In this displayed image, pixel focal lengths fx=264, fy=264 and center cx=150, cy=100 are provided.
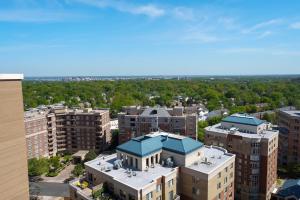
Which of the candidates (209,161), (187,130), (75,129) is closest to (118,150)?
(209,161)

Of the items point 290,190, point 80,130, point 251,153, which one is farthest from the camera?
point 80,130

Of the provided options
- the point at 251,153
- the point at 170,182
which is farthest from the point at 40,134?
the point at 251,153

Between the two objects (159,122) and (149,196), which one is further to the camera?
(159,122)

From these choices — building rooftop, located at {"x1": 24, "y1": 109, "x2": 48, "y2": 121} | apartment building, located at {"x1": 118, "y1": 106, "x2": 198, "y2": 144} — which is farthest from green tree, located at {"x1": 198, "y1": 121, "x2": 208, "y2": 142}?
building rooftop, located at {"x1": 24, "y1": 109, "x2": 48, "y2": 121}

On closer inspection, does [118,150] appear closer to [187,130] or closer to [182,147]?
[182,147]

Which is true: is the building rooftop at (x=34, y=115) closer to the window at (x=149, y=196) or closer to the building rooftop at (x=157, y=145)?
the building rooftop at (x=157, y=145)

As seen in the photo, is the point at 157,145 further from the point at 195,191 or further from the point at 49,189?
the point at 49,189

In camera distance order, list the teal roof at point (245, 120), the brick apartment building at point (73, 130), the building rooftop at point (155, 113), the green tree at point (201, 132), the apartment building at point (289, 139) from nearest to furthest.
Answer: the teal roof at point (245, 120)
the apartment building at point (289, 139)
the building rooftop at point (155, 113)
the green tree at point (201, 132)
the brick apartment building at point (73, 130)

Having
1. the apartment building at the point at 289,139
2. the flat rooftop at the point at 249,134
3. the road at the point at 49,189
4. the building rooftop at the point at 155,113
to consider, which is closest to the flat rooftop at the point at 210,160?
the flat rooftop at the point at 249,134
